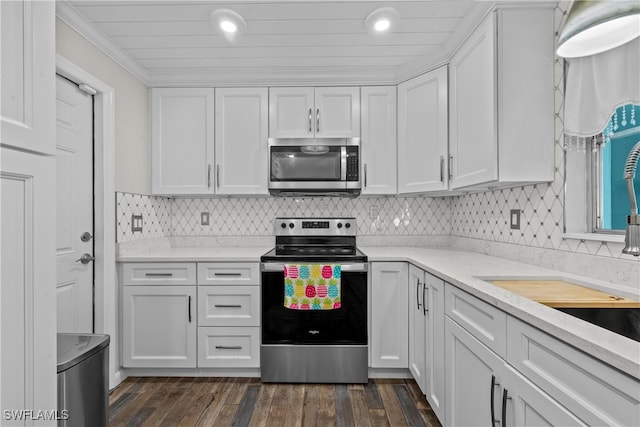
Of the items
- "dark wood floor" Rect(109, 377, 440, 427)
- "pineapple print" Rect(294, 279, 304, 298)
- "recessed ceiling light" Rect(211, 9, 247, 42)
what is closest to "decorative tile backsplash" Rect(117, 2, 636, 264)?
"pineapple print" Rect(294, 279, 304, 298)

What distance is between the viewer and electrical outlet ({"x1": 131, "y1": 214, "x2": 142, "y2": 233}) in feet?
8.11

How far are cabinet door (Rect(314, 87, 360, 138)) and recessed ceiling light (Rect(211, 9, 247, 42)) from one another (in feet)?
2.64

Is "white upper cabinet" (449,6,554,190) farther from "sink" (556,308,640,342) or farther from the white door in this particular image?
the white door

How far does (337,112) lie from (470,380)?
2039 mm

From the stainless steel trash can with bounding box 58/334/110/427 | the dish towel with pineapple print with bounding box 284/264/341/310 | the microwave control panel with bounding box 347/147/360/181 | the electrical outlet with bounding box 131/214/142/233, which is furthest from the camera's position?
the microwave control panel with bounding box 347/147/360/181

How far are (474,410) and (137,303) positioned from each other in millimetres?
2158

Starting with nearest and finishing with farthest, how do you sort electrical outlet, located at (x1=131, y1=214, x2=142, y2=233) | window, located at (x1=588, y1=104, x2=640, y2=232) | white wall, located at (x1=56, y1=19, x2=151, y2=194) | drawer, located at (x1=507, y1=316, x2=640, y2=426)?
drawer, located at (x1=507, y1=316, x2=640, y2=426) → window, located at (x1=588, y1=104, x2=640, y2=232) → white wall, located at (x1=56, y1=19, x2=151, y2=194) → electrical outlet, located at (x1=131, y1=214, x2=142, y2=233)

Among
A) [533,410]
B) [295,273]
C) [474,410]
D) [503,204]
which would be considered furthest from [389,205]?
[533,410]

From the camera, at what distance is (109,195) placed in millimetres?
2188

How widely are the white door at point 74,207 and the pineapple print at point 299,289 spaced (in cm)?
134

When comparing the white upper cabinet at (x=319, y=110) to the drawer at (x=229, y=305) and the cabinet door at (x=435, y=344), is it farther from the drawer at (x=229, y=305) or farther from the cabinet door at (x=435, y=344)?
the cabinet door at (x=435, y=344)

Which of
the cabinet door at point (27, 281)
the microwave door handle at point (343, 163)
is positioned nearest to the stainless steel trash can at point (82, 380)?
the cabinet door at point (27, 281)

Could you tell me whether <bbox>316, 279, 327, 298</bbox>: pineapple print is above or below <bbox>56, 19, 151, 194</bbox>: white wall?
below

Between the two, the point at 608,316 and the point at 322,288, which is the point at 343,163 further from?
the point at 608,316
